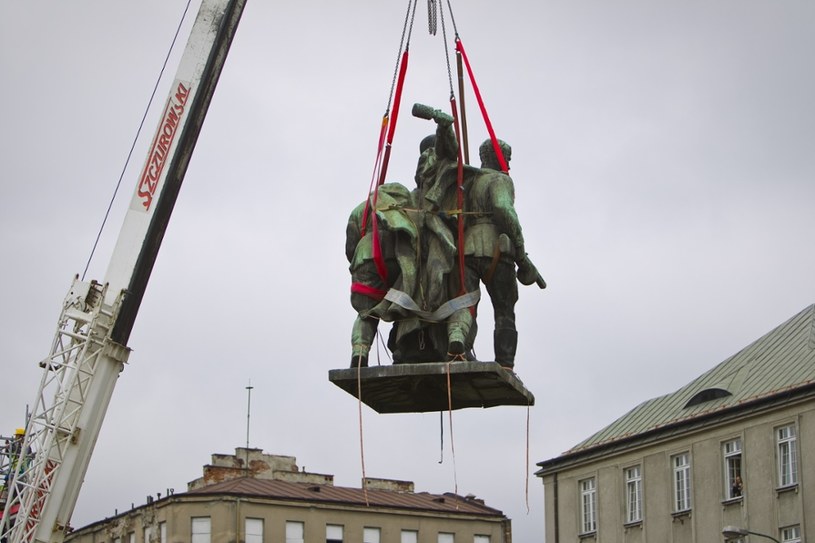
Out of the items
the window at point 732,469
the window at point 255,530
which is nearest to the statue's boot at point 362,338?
the window at point 732,469

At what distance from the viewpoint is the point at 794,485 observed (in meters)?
49.1

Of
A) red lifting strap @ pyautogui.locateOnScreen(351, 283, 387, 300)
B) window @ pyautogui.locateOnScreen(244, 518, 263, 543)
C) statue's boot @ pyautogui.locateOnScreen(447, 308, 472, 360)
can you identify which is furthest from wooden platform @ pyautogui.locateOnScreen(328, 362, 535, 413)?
window @ pyautogui.locateOnScreen(244, 518, 263, 543)

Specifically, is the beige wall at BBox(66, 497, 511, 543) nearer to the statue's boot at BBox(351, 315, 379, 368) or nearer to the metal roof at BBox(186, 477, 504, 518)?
the metal roof at BBox(186, 477, 504, 518)

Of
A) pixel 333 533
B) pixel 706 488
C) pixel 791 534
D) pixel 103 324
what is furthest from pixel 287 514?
pixel 103 324

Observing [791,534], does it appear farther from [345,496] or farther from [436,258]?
[436,258]

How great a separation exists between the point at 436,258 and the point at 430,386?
1.06 meters

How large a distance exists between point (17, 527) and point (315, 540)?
43.2 meters

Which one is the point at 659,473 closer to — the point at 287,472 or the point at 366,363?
→ the point at 287,472

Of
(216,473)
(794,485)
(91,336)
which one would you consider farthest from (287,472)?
(91,336)

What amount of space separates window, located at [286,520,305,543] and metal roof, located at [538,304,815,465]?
16721 millimetres

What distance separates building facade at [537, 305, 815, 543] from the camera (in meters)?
49.6

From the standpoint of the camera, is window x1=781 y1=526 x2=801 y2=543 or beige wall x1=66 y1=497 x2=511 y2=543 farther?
beige wall x1=66 y1=497 x2=511 y2=543

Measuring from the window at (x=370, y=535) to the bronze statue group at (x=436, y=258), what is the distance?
61225mm

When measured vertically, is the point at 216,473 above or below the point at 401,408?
above
